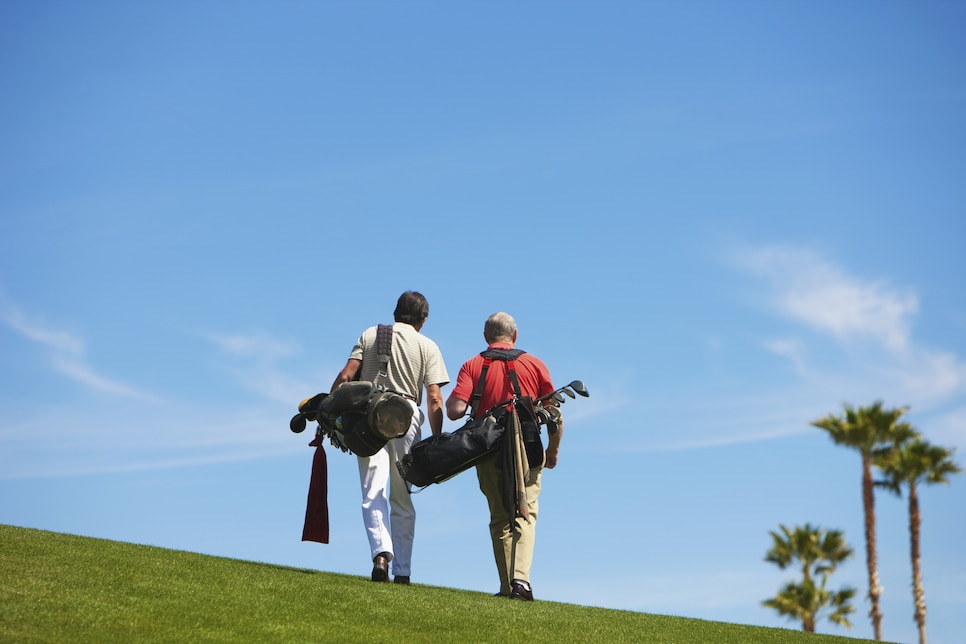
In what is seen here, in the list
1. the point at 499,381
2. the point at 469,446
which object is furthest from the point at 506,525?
the point at 499,381

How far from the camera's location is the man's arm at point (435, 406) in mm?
10594

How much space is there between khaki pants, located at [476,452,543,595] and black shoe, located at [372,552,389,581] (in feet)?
3.52

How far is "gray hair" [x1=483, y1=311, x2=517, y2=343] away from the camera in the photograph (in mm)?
10750

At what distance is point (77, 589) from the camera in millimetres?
8578

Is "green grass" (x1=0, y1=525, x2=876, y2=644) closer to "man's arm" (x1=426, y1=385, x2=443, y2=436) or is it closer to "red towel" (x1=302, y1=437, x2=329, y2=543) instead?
"red towel" (x1=302, y1=437, x2=329, y2=543)

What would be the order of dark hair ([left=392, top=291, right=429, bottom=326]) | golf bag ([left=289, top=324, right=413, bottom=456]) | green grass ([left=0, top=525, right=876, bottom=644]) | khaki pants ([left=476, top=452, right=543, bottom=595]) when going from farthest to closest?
dark hair ([left=392, top=291, right=429, bottom=326]), khaki pants ([left=476, top=452, right=543, bottom=595]), golf bag ([left=289, top=324, right=413, bottom=456]), green grass ([left=0, top=525, right=876, bottom=644])

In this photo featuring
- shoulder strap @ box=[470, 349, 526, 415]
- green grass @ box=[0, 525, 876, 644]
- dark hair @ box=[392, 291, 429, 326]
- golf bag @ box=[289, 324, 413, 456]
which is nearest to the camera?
green grass @ box=[0, 525, 876, 644]

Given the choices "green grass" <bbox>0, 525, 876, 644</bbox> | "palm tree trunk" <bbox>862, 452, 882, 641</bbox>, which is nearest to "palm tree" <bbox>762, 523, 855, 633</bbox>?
"palm tree trunk" <bbox>862, 452, 882, 641</bbox>

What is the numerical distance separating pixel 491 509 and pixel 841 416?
116 ft

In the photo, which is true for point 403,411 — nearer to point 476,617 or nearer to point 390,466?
point 390,466

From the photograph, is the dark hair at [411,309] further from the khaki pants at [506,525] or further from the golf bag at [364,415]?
the khaki pants at [506,525]

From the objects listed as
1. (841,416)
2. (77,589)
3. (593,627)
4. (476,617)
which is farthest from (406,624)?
(841,416)

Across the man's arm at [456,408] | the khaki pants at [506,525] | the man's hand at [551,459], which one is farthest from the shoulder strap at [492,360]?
the man's hand at [551,459]

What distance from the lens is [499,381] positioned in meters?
10.6
